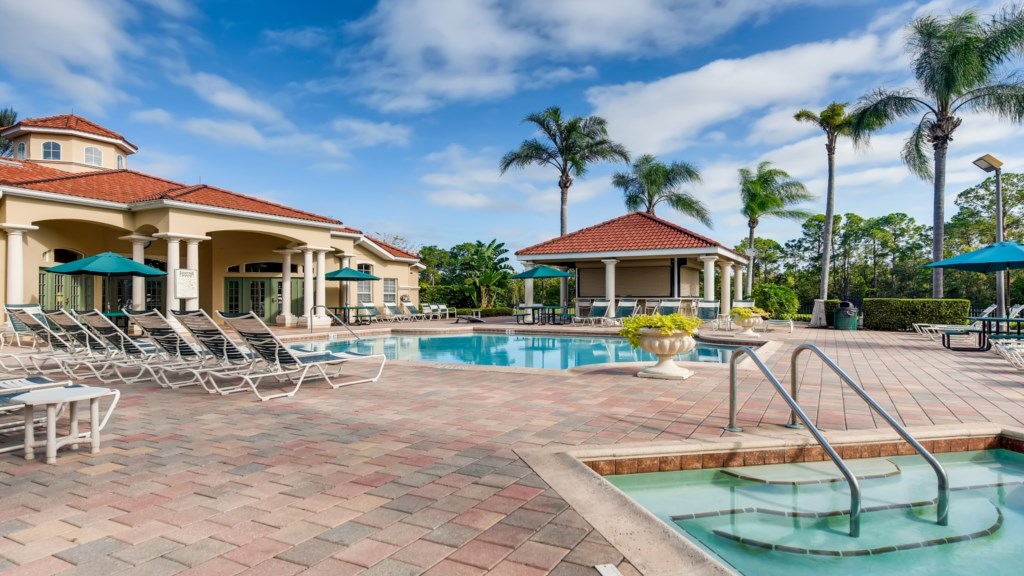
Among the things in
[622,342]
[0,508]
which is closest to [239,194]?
[622,342]

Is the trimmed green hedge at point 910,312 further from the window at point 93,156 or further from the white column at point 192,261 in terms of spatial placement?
the window at point 93,156

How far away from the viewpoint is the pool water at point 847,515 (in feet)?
9.29

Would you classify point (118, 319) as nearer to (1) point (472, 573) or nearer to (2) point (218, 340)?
(2) point (218, 340)

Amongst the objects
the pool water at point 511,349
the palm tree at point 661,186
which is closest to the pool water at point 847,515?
the pool water at point 511,349

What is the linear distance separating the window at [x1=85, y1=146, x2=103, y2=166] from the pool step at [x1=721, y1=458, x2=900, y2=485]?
2710 cm

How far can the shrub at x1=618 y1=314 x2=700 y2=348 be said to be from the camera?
23.7 ft

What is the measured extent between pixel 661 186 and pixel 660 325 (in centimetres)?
2502

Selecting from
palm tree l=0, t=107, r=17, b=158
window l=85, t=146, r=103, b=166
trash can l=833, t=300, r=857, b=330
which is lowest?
trash can l=833, t=300, r=857, b=330

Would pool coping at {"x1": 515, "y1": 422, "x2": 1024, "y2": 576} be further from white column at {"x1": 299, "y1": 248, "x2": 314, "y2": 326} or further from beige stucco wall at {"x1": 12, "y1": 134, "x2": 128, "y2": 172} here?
beige stucco wall at {"x1": 12, "y1": 134, "x2": 128, "y2": 172}

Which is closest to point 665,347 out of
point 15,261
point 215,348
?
point 215,348

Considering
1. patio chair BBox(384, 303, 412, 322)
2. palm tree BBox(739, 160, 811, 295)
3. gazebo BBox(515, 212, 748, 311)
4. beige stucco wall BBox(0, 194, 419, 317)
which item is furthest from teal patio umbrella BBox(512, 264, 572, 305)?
palm tree BBox(739, 160, 811, 295)

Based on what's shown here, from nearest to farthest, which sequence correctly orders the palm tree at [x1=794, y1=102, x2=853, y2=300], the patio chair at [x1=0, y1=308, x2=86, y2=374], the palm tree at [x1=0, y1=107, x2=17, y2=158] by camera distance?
1. the patio chair at [x1=0, y1=308, x2=86, y2=374]
2. the palm tree at [x1=794, y1=102, x2=853, y2=300]
3. the palm tree at [x1=0, y1=107, x2=17, y2=158]

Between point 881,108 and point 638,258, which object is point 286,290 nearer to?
point 638,258

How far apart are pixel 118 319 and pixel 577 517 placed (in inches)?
627
